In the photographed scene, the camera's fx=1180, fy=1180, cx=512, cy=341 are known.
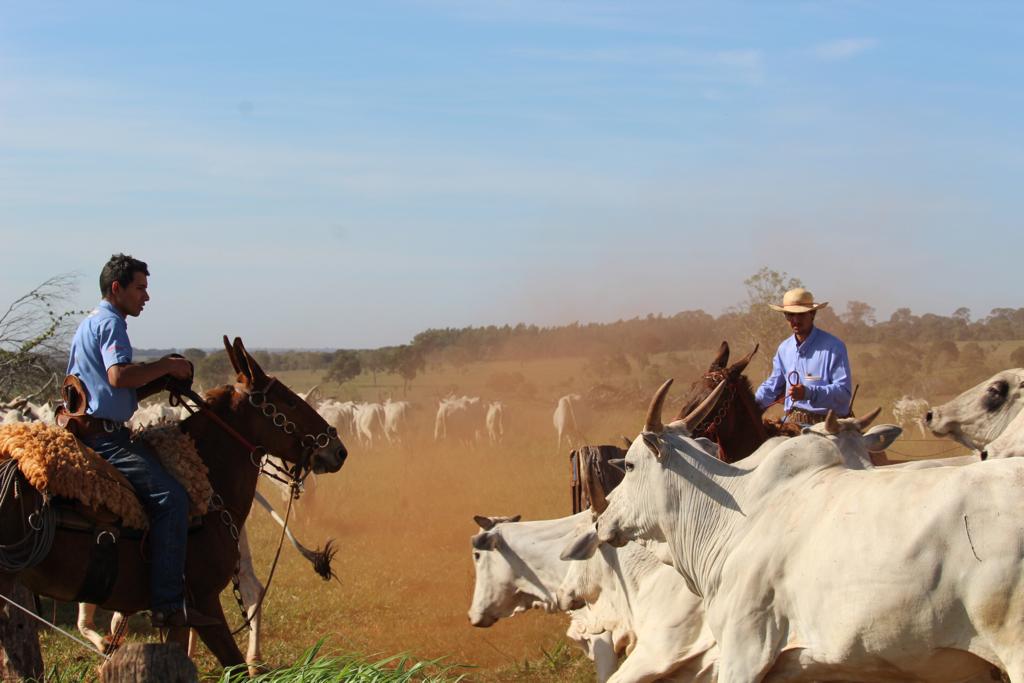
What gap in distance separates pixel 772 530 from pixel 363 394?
1637 inches

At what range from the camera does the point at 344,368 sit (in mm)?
46000

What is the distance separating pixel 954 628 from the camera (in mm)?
4340

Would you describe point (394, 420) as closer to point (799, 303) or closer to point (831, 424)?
point (799, 303)

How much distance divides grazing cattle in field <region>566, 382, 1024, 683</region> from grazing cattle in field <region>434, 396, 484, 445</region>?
2140 cm

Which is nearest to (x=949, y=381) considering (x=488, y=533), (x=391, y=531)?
(x=391, y=531)

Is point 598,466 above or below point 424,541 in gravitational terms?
above

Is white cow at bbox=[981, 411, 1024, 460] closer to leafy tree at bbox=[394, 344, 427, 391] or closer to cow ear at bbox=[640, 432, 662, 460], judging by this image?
cow ear at bbox=[640, 432, 662, 460]

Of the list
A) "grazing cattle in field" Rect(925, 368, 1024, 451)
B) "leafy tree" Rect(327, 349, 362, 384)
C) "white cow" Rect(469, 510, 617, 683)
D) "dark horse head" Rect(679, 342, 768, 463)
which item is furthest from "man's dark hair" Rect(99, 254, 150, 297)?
"leafy tree" Rect(327, 349, 362, 384)

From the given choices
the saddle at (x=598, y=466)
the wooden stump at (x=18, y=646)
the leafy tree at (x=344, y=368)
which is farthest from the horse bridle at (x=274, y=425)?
the leafy tree at (x=344, y=368)

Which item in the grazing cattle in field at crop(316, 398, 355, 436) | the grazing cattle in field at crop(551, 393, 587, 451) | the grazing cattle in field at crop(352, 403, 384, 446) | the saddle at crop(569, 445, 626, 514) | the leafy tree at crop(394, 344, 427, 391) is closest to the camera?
the saddle at crop(569, 445, 626, 514)

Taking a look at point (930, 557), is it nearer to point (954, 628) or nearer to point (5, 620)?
point (954, 628)

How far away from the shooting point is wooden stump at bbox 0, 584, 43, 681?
750 cm

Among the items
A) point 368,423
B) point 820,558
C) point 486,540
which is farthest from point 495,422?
point 820,558

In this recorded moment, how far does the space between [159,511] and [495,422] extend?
21217mm
